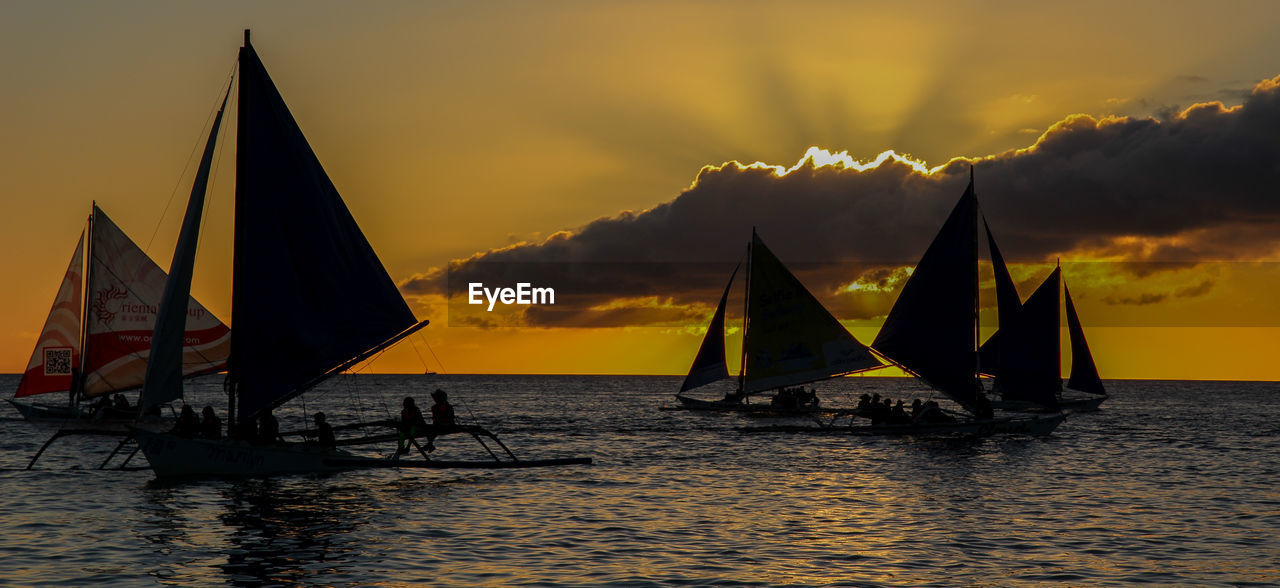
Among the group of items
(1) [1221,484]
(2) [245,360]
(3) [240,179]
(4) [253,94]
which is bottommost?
(1) [1221,484]

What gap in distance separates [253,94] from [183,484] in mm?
12532

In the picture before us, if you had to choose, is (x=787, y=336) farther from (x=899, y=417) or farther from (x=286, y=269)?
(x=286, y=269)

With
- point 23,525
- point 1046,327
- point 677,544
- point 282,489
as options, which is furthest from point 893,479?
point 1046,327

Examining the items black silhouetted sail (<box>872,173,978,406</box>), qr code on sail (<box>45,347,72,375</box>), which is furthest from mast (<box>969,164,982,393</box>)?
qr code on sail (<box>45,347,72,375</box>)

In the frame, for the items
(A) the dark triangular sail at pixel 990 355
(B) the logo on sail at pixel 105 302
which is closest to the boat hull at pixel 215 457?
(B) the logo on sail at pixel 105 302

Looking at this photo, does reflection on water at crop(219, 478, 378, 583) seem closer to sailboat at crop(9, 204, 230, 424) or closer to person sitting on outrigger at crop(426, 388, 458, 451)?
person sitting on outrigger at crop(426, 388, 458, 451)

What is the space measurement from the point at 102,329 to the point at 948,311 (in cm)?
4321

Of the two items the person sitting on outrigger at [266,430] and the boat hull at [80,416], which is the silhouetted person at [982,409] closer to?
the person sitting on outrigger at [266,430]

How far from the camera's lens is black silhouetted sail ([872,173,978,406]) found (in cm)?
5481

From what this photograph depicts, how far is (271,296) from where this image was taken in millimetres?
34594

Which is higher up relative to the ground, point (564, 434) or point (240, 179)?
point (240, 179)

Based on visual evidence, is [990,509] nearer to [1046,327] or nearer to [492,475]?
[492,475]

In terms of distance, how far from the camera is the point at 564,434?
235ft

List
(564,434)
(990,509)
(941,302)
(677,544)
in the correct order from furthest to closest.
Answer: (564,434)
(941,302)
(990,509)
(677,544)
